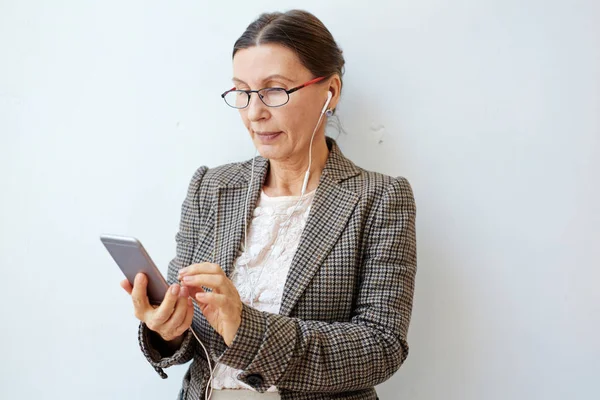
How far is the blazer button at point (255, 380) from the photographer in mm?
1206

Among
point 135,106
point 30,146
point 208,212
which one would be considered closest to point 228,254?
point 208,212

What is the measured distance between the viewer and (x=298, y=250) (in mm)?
1373

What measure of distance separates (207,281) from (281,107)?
451mm

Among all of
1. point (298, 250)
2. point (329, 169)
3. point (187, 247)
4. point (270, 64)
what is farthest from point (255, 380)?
point (270, 64)

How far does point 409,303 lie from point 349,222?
0.75 feet

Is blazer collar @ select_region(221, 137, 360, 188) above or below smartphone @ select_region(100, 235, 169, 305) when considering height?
above

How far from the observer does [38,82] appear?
1741 millimetres

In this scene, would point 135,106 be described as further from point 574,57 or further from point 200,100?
point 574,57

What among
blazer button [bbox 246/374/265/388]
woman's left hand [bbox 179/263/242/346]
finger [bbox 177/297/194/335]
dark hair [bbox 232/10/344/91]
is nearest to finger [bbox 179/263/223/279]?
woman's left hand [bbox 179/263/242/346]

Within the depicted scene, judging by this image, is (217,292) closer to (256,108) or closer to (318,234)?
(318,234)

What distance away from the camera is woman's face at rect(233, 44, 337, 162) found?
1.35 m

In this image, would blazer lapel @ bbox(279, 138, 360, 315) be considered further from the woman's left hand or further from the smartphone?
the smartphone

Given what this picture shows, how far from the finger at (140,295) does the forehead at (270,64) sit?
0.50 m

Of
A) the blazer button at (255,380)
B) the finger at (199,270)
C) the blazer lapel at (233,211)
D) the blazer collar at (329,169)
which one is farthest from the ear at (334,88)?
the blazer button at (255,380)
